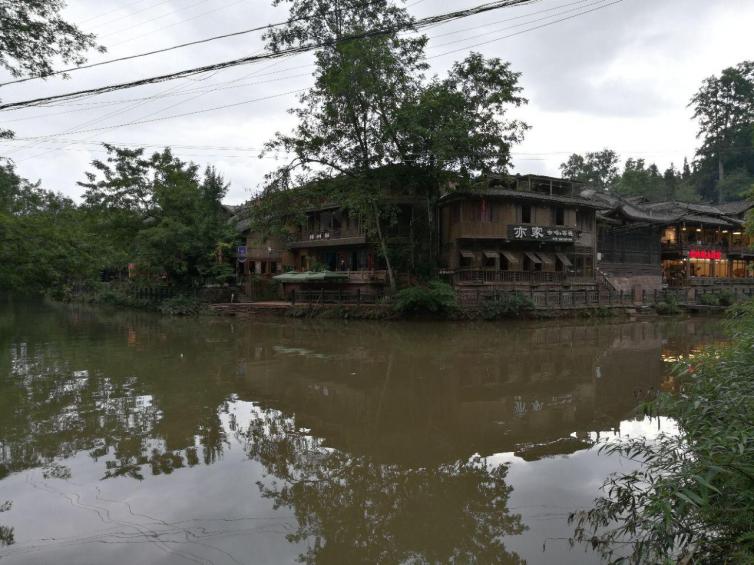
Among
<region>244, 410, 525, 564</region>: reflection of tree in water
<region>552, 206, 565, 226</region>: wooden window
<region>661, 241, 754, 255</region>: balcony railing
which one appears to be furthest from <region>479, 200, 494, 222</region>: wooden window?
<region>244, 410, 525, 564</region>: reflection of tree in water

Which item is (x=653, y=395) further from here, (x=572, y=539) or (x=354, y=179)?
(x=354, y=179)

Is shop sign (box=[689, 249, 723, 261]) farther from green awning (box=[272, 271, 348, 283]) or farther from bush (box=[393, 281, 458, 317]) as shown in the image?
green awning (box=[272, 271, 348, 283])

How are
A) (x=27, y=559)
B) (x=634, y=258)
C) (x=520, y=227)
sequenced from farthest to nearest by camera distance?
(x=634, y=258) < (x=520, y=227) < (x=27, y=559)

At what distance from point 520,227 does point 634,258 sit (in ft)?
45.9

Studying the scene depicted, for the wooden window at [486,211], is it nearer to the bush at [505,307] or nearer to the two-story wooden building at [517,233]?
the two-story wooden building at [517,233]

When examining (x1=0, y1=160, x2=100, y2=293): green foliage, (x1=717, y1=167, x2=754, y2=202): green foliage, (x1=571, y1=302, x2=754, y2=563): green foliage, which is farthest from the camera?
(x1=717, y1=167, x2=754, y2=202): green foliage

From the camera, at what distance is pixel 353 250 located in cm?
3606

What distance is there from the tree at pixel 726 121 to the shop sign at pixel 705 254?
24.6 m

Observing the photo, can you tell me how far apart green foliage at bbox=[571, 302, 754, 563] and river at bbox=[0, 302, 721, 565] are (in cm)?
53

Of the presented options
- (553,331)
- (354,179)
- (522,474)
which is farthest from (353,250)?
(522,474)

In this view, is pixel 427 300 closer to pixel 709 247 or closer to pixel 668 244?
pixel 668 244

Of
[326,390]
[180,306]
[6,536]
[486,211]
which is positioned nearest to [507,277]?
[486,211]

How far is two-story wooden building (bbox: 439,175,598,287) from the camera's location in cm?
3031

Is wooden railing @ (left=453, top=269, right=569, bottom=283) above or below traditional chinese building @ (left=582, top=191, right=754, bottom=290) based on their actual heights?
below
